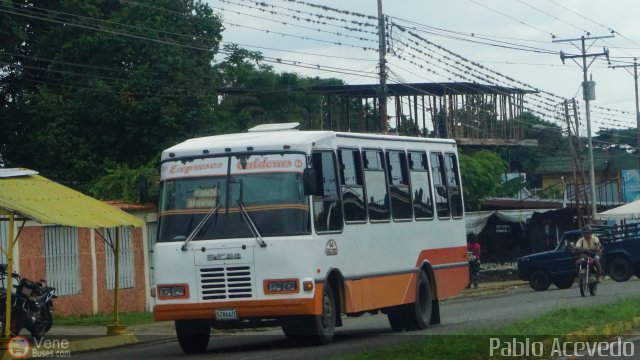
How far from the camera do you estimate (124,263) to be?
27.0 metres

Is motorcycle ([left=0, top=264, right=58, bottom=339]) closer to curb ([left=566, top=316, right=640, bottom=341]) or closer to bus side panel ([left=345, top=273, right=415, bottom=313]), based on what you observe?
bus side panel ([left=345, top=273, right=415, bottom=313])

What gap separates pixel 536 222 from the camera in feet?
165

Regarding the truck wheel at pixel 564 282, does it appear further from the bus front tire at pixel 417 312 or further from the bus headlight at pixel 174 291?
the bus headlight at pixel 174 291

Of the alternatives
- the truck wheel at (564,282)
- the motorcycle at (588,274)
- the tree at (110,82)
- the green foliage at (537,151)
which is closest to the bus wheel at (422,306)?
the motorcycle at (588,274)

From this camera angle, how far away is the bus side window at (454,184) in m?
21.5

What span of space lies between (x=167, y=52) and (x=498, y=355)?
3152 cm

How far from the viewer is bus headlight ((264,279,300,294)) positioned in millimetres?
15758

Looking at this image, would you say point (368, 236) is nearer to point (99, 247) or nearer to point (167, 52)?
point (99, 247)

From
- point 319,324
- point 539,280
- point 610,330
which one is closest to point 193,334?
point 319,324

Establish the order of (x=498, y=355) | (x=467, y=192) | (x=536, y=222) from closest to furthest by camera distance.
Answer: (x=498, y=355) → (x=536, y=222) → (x=467, y=192)

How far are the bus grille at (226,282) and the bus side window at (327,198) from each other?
1233mm

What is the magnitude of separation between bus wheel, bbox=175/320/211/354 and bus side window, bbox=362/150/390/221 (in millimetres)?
3231

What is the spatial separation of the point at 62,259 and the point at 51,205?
8636mm

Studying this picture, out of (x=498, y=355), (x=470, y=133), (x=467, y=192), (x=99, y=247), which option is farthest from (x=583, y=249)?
(x=470, y=133)
